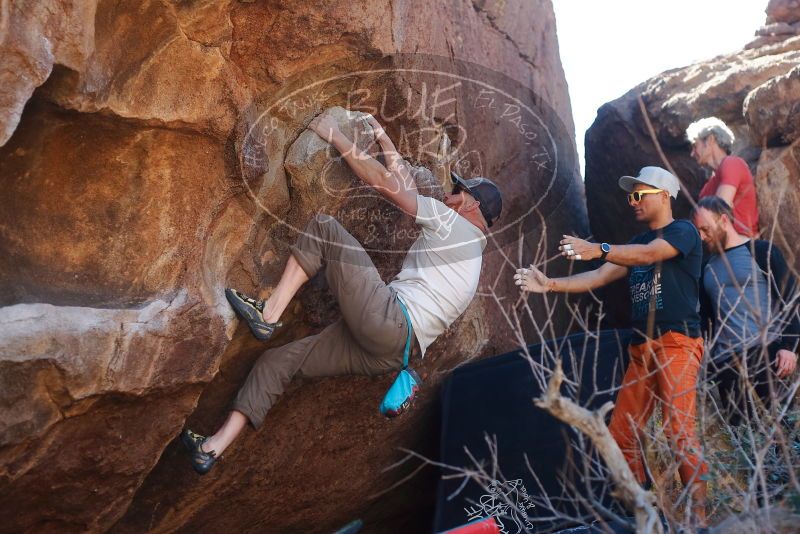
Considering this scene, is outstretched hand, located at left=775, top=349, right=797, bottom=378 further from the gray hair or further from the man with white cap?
the gray hair

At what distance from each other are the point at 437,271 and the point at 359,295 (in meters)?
0.52

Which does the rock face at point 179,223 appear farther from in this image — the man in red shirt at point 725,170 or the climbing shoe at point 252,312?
the man in red shirt at point 725,170

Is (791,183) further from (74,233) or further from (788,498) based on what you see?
(74,233)

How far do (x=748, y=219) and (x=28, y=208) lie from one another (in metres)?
4.40

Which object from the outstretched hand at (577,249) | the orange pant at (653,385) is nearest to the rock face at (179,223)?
the outstretched hand at (577,249)

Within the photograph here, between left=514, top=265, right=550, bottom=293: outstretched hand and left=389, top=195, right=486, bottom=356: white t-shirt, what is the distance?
0.28 metres

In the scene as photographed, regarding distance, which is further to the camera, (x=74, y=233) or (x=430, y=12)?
(x=430, y=12)

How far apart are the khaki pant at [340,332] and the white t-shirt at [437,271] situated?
16 cm

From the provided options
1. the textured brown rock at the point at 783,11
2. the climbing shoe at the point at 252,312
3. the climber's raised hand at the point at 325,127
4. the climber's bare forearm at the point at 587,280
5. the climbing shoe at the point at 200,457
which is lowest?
the climbing shoe at the point at 200,457

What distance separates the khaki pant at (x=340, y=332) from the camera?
429 cm

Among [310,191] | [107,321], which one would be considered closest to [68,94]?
[107,321]

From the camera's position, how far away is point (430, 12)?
5.47m

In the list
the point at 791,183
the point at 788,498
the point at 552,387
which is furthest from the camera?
the point at 791,183

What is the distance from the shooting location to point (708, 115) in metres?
7.03
